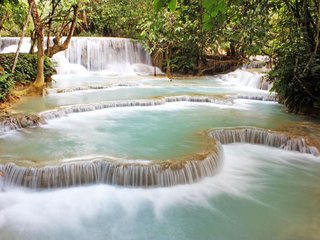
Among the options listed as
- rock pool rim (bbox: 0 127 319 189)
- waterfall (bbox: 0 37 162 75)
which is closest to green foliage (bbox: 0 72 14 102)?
rock pool rim (bbox: 0 127 319 189)

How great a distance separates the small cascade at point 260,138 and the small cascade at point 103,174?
77.4 inches

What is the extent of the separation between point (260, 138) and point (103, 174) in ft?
11.5

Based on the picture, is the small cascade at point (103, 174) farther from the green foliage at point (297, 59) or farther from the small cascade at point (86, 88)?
the small cascade at point (86, 88)

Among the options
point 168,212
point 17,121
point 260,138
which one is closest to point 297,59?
point 260,138

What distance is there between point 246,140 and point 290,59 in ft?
9.23

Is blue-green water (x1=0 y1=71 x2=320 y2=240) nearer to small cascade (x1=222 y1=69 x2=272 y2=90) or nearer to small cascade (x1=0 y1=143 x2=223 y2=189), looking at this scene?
small cascade (x1=0 y1=143 x2=223 y2=189)

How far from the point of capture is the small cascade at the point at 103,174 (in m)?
4.80

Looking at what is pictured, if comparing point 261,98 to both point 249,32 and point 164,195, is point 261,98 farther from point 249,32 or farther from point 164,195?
point 164,195

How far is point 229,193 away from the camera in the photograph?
16.7 ft

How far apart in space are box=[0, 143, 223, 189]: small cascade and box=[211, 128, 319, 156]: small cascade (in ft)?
6.45

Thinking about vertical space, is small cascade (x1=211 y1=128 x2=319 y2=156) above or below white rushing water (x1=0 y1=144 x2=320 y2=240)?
above

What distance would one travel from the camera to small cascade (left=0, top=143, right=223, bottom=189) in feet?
15.7

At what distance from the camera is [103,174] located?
5.00 metres

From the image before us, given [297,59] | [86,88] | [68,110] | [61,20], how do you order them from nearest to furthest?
[297,59]
[68,110]
[61,20]
[86,88]
